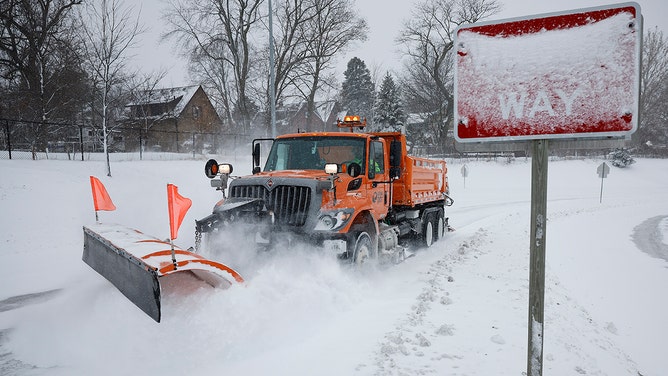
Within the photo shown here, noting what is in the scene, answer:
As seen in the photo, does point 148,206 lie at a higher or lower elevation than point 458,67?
lower

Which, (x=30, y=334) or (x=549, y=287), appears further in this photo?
(x=549, y=287)

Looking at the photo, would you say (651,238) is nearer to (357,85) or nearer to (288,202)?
(288,202)

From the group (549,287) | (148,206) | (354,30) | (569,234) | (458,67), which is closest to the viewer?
(458,67)

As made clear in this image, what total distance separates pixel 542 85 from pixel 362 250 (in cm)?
434

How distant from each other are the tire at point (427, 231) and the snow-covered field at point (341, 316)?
258 millimetres

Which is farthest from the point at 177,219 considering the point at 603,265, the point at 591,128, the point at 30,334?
the point at 603,265

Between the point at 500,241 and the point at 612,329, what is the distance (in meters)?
5.70

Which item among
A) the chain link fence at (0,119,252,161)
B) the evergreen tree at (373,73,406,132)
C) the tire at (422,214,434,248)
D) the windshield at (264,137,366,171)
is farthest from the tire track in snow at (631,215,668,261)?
the evergreen tree at (373,73,406,132)

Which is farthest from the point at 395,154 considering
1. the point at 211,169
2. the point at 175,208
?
the point at 175,208

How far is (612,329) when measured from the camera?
5.04 meters

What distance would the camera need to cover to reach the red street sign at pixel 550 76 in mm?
2188

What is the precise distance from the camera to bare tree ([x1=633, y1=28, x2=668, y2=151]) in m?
46.8

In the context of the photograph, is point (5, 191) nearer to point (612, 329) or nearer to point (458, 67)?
point (458, 67)

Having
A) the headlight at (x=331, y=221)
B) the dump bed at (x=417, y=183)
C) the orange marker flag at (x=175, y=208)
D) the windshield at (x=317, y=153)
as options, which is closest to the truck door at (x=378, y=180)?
the windshield at (x=317, y=153)
